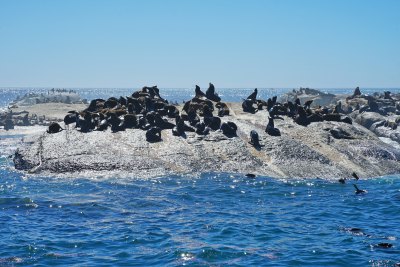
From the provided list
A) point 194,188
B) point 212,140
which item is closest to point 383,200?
point 194,188

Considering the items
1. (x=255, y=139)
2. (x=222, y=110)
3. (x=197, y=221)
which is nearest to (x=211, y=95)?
(x=222, y=110)

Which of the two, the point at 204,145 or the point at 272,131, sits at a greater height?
the point at 272,131

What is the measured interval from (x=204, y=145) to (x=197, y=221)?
24.6 feet

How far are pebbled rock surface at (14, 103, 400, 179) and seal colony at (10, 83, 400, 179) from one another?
0.04 m

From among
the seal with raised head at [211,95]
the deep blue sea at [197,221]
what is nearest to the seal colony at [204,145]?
the deep blue sea at [197,221]

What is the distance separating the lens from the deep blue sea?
11414 millimetres

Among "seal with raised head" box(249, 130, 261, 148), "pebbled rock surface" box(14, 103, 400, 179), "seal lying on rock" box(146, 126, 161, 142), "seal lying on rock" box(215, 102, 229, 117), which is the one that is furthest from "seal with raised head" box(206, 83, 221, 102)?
"seal lying on rock" box(146, 126, 161, 142)

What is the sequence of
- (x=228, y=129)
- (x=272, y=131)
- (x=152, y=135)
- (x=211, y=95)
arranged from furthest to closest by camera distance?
(x=211, y=95) → (x=272, y=131) → (x=228, y=129) → (x=152, y=135)

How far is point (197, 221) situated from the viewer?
1425cm

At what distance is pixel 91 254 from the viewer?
11.5 m

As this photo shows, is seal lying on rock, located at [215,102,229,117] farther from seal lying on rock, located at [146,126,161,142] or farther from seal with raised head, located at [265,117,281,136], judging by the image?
seal lying on rock, located at [146,126,161,142]

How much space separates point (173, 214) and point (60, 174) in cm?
656

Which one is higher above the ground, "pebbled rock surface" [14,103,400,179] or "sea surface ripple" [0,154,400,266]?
"pebbled rock surface" [14,103,400,179]

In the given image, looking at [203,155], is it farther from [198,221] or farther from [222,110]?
[198,221]
